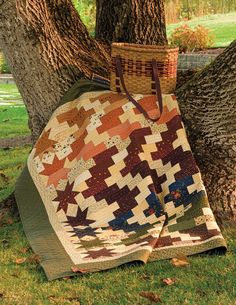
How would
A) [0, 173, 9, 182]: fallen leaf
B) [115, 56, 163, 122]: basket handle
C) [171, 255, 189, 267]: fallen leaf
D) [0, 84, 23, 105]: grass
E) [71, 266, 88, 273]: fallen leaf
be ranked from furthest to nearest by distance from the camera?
[0, 84, 23, 105]: grass, [0, 173, 9, 182]: fallen leaf, [115, 56, 163, 122]: basket handle, [171, 255, 189, 267]: fallen leaf, [71, 266, 88, 273]: fallen leaf

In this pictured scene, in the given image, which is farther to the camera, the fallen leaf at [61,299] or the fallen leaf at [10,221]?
the fallen leaf at [10,221]

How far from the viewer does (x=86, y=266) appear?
4.14 m

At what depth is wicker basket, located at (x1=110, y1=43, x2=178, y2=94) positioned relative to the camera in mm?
5199

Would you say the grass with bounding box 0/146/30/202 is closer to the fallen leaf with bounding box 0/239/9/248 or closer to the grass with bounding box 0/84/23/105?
the fallen leaf with bounding box 0/239/9/248

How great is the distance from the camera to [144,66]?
5.24 m

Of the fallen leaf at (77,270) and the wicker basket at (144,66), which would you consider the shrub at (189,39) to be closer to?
the wicker basket at (144,66)

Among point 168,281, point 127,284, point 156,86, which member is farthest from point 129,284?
point 156,86

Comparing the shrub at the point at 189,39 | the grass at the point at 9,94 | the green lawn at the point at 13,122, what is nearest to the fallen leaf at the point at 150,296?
the green lawn at the point at 13,122

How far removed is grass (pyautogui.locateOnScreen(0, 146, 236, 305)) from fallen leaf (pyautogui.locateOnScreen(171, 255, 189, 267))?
0.03m

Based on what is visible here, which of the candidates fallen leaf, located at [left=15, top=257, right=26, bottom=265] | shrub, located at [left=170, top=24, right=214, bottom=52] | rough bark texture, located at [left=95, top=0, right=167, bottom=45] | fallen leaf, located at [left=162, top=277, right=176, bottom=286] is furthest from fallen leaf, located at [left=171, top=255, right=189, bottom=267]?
shrub, located at [left=170, top=24, right=214, bottom=52]

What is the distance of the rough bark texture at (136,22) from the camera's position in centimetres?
637

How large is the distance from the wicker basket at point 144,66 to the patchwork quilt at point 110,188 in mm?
99

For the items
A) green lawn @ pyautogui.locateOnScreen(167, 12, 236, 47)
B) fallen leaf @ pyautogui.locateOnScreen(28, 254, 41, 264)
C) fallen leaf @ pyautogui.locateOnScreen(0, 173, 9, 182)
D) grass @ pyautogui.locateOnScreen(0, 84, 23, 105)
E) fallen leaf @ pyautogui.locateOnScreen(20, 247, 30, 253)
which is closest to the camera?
fallen leaf @ pyautogui.locateOnScreen(28, 254, 41, 264)

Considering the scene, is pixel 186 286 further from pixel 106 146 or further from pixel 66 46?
pixel 66 46
